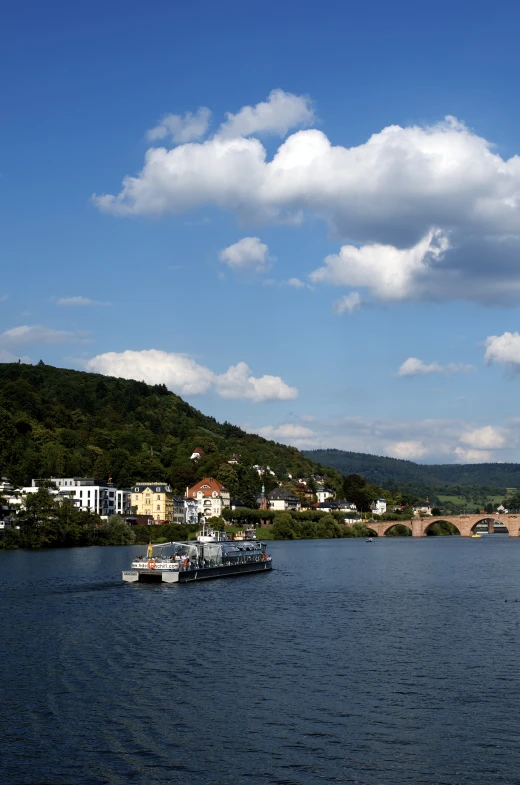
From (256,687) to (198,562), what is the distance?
54232 millimetres

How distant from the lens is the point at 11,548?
434ft

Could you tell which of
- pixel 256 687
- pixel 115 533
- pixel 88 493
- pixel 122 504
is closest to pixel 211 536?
pixel 115 533

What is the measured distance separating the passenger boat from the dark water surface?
7.62 meters

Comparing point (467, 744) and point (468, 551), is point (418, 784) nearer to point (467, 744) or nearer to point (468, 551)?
point (467, 744)

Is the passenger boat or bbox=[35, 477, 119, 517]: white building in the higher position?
bbox=[35, 477, 119, 517]: white building

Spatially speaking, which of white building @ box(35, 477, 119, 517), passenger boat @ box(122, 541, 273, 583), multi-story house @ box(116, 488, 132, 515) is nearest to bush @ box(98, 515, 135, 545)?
white building @ box(35, 477, 119, 517)

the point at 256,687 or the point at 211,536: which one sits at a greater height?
the point at 211,536

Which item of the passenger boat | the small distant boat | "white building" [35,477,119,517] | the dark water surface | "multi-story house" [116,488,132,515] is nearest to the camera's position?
the dark water surface

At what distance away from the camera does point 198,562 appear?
91.8 meters

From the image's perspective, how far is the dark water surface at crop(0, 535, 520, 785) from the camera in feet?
91.7

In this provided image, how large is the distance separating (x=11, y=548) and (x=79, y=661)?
94.6 m

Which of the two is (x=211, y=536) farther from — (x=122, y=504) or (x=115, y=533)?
(x=122, y=504)

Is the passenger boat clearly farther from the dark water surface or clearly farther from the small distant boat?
the dark water surface

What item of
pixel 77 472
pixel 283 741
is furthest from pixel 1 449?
pixel 283 741
